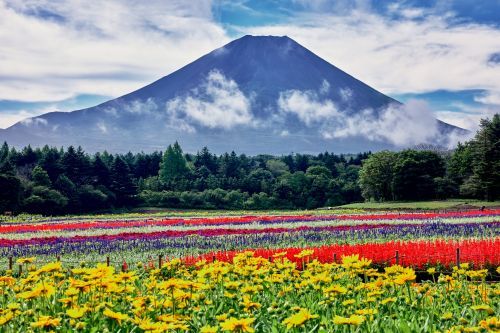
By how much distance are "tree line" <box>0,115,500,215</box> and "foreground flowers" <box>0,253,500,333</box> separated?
53.1 metres

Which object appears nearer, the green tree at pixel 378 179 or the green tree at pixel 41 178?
the green tree at pixel 41 178

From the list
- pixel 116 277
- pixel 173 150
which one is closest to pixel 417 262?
pixel 116 277

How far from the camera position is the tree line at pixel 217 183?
64750mm

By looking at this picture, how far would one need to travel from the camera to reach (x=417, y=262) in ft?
54.7

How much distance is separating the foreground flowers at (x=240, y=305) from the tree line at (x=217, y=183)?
53.1 metres

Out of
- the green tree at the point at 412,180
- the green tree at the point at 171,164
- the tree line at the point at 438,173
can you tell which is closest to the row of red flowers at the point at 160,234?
the tree line at the point at 438,173

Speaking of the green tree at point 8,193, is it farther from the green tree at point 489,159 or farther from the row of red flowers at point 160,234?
the green tree at point 489,159

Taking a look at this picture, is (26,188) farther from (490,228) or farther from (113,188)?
(490,228)

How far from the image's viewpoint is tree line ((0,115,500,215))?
64.8 metres

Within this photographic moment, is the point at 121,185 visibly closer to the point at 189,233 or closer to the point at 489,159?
the point at 489,159

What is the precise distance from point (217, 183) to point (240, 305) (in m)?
77.5

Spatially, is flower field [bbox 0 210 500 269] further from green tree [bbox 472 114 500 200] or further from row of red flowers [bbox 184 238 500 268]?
green tree [bbox 472 114 500 200]

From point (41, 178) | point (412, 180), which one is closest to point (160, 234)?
point (41, 178)

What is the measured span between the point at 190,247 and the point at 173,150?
7419 centimetres
